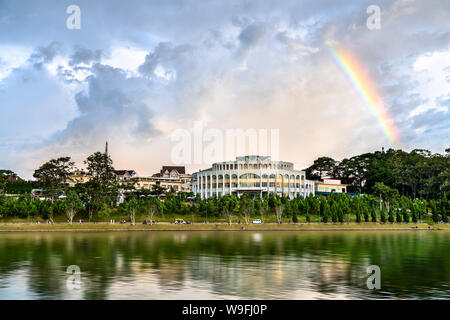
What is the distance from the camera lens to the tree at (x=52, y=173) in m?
146

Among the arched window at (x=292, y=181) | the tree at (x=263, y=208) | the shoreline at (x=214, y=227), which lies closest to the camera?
the shoreline at (x=214, y=227)

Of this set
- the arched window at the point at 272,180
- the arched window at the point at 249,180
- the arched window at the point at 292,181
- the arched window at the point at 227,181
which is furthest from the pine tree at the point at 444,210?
the arched window at the point at 227,181

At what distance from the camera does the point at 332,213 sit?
408 ft

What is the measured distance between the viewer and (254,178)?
175 metres

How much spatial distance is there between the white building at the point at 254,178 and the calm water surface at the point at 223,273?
358ft

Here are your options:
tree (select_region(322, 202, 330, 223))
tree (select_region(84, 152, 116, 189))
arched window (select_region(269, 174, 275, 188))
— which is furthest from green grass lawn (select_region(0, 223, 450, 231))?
arched window (select_region(269, 174, 275, 188))

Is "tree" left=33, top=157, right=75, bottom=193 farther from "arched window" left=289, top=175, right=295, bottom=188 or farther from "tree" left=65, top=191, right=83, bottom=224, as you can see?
"arched window" left=289, top=175, right=295, bottom=188

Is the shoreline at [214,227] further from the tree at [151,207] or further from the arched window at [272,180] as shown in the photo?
the arched window at [272,180]

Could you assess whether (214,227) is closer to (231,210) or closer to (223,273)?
(231,210)

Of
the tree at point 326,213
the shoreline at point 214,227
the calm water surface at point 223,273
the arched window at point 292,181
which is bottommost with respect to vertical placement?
the calm water surface at point 223,273

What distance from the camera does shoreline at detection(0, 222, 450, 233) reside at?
108 metres

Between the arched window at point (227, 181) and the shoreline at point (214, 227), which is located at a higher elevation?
the arched window at point (227, 181)

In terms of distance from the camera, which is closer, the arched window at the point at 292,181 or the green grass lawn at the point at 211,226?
the green grass lawn at the point at 211,226

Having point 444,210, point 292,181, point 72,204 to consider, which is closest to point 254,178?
point 292,181
